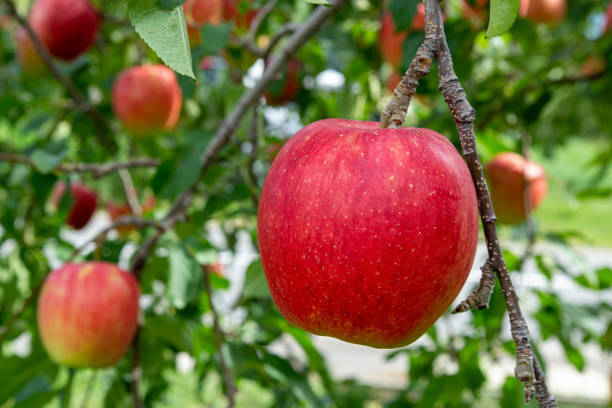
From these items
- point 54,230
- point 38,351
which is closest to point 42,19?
point 54,230

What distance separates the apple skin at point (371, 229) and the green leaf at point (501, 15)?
3.9 inches

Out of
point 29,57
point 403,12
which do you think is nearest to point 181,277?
point 403,12

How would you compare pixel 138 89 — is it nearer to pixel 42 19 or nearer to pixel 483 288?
pixel 42 19

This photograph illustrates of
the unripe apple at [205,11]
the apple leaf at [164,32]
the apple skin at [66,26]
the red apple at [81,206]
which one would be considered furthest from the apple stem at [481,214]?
the red apple at [81,206]

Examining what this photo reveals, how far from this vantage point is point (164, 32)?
40 cm

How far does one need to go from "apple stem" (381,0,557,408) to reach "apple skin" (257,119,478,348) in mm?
61

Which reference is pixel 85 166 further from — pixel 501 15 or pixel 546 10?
pixel 546 10

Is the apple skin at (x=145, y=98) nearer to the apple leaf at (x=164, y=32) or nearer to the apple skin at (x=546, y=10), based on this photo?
the apple skin at (x=546, y=10)

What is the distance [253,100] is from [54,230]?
667 millimetres

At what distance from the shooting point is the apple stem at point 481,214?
0.36 metres

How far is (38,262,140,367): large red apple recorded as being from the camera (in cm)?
97

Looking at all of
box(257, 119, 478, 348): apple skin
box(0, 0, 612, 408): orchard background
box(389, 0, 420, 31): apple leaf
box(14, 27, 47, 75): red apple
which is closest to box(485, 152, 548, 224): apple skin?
box(0, 0, 612, 408): orchard background

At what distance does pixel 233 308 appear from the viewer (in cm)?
131

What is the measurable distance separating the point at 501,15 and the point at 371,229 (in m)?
0.17
